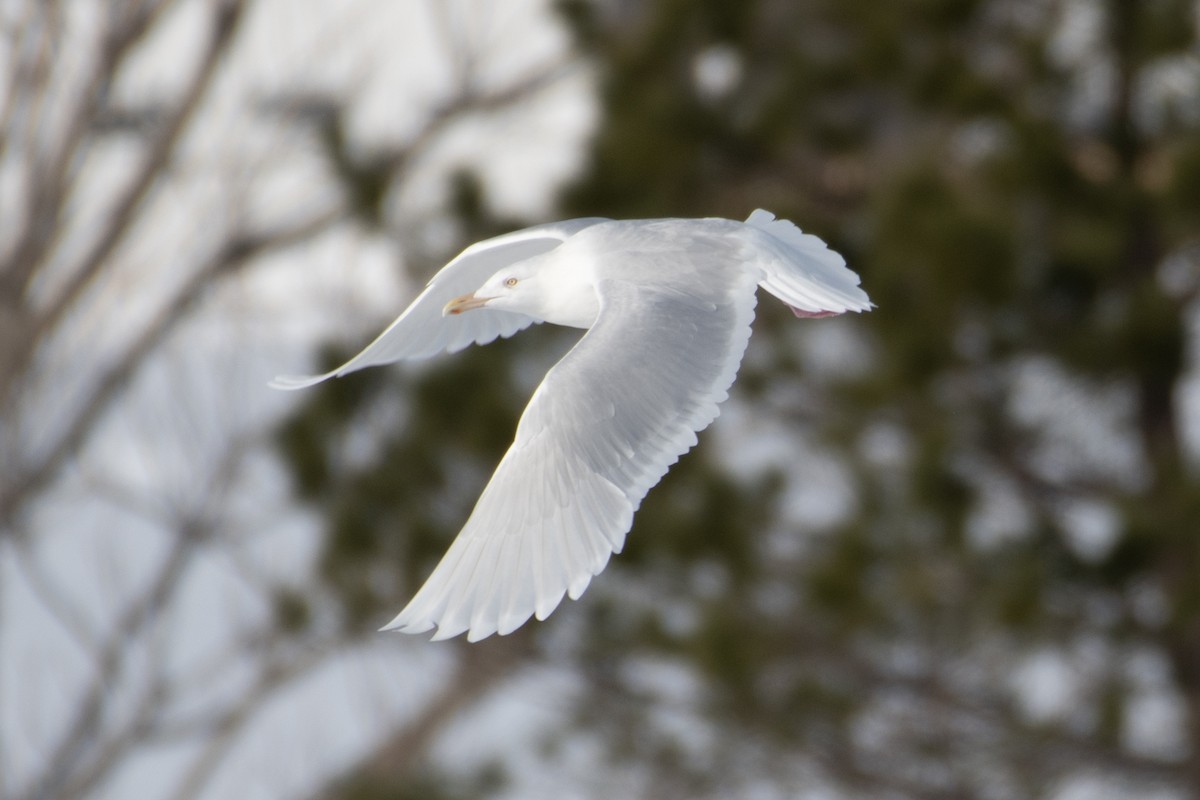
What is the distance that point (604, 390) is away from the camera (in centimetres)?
164

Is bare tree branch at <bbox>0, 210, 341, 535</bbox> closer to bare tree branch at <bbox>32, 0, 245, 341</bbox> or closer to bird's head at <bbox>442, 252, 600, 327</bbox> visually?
bare tree branch at <bbox>32, 0, 245, 341</bbox>

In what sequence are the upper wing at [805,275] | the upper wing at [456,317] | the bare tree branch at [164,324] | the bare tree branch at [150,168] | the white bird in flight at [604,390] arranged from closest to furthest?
1. the white bird in flight at [604,390]
2. the upper wing at [805,275]
3. the upper wing at [456,317]
4. the bare tree branch at [150,168]
5. the bare tree branch at [164,324]

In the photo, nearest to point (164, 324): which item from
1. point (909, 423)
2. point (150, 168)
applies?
point (150, 168)

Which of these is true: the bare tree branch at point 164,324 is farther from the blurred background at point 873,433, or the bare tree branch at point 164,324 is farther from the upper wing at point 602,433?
the upper wing at point 602,433

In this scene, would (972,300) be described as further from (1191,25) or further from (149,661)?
(149,661)

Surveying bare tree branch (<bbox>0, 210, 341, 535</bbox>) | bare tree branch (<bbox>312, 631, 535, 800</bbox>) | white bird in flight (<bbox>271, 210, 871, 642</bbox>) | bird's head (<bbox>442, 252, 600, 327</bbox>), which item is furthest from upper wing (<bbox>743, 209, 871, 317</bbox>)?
bare tree branch (<bbox>0, 210, 341, 535</bbox>)

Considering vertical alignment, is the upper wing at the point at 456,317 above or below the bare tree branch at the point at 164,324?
below

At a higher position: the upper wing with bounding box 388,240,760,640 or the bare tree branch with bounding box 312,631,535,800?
the bare tree branch with bounding box 312,631,535,800

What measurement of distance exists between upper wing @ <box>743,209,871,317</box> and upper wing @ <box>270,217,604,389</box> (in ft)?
0.80

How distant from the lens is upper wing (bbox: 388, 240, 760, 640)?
1548 millimetres

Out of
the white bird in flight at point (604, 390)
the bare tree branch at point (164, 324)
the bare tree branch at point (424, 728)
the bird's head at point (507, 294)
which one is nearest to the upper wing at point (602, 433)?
the white bird in flight at point (604, 390)

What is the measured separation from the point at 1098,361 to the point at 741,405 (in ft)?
3.42

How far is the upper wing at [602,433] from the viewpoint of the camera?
1.55m

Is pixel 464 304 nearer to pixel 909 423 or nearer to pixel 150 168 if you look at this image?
pixel 909 423
